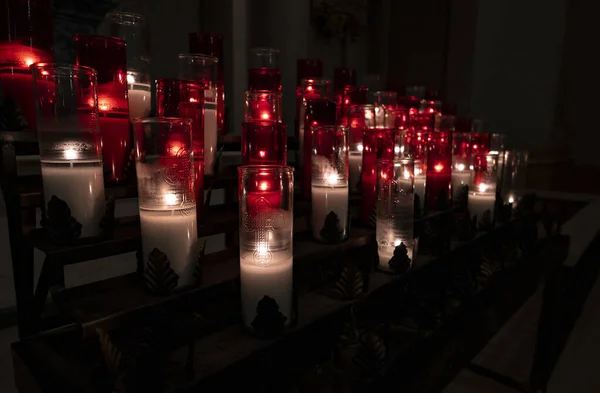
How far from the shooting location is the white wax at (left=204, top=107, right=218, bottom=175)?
0.94m

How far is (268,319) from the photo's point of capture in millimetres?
735

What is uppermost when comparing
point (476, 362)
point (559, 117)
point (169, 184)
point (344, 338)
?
point (559, 117)

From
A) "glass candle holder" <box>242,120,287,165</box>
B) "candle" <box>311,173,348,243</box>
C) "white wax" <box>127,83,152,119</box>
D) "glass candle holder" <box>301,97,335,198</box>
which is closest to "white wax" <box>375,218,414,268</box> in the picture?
"candle" <box>311,173,348,243</box>

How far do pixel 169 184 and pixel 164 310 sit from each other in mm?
195

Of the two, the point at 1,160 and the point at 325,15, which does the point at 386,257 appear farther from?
the point at 325,15

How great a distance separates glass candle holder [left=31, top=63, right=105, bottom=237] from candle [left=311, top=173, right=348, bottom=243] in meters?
0.47

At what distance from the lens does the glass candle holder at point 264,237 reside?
74 cm

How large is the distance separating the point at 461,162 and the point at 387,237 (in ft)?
1.92

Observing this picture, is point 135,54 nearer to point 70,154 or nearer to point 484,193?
point 70,154

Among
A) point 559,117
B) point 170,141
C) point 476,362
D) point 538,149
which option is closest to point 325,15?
point 538,149

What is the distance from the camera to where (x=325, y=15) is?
3355mm

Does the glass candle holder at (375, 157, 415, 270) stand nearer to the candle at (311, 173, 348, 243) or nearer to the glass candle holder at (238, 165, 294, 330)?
the candle at (311, 173, 348, 243)

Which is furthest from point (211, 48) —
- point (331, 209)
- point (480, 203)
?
point (480, 203)

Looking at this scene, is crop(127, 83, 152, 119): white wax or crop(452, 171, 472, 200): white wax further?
crop(452, 171, 472, 200): white wax
